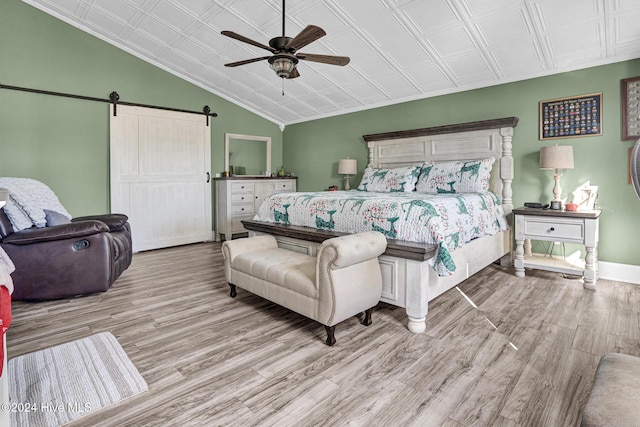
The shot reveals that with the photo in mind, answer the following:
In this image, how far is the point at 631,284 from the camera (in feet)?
10.9

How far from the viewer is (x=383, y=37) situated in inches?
144

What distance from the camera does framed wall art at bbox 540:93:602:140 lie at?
3.48 metres

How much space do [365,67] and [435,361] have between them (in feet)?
12.0

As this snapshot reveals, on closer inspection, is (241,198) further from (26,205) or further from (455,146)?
(455,146)

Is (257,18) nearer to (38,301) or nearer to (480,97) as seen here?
(480,97)

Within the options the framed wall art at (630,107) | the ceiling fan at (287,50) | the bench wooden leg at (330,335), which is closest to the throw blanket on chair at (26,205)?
the ceiling fan at (287,50)

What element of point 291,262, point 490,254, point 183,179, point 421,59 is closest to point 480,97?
point 421,59

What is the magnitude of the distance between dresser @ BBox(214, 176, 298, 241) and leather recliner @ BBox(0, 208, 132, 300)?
2.70m

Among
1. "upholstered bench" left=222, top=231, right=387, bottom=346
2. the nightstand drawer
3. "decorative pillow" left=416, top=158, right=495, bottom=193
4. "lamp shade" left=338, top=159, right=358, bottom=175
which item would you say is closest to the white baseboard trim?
the nightstand drawer

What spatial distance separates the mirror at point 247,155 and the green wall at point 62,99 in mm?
1338

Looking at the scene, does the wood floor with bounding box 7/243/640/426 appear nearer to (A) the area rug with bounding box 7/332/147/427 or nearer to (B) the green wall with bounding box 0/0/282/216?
(A) the area rug with bounding box 7/332/147/427

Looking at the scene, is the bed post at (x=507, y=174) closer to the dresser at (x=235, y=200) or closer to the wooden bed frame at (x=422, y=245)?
the wooden bed frame at (x=422, y=245)

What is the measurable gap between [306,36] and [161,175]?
12.0 feet

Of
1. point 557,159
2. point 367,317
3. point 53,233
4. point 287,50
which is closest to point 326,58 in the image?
point 287,50
